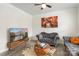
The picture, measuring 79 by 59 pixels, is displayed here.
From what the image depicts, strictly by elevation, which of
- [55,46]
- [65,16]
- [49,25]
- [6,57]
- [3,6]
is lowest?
[6,57]

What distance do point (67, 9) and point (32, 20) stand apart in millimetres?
551

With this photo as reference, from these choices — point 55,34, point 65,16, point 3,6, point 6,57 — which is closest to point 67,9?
point 65,16

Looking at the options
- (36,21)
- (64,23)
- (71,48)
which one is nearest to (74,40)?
(71,48)

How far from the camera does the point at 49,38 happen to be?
6.07 ft

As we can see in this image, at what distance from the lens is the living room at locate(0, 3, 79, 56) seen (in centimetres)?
178

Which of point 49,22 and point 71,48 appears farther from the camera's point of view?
point 49,22

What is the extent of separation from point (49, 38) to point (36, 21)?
0.33m

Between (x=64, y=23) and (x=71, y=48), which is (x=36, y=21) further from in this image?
(x=71, y=48)

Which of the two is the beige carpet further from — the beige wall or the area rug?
the beige wall

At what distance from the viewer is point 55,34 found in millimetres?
1860

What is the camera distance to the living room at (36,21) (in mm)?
1776

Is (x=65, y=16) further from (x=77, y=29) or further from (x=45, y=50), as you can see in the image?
(x=45, y=50)

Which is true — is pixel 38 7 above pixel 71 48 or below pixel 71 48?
above

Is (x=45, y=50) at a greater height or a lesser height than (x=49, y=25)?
lesser
